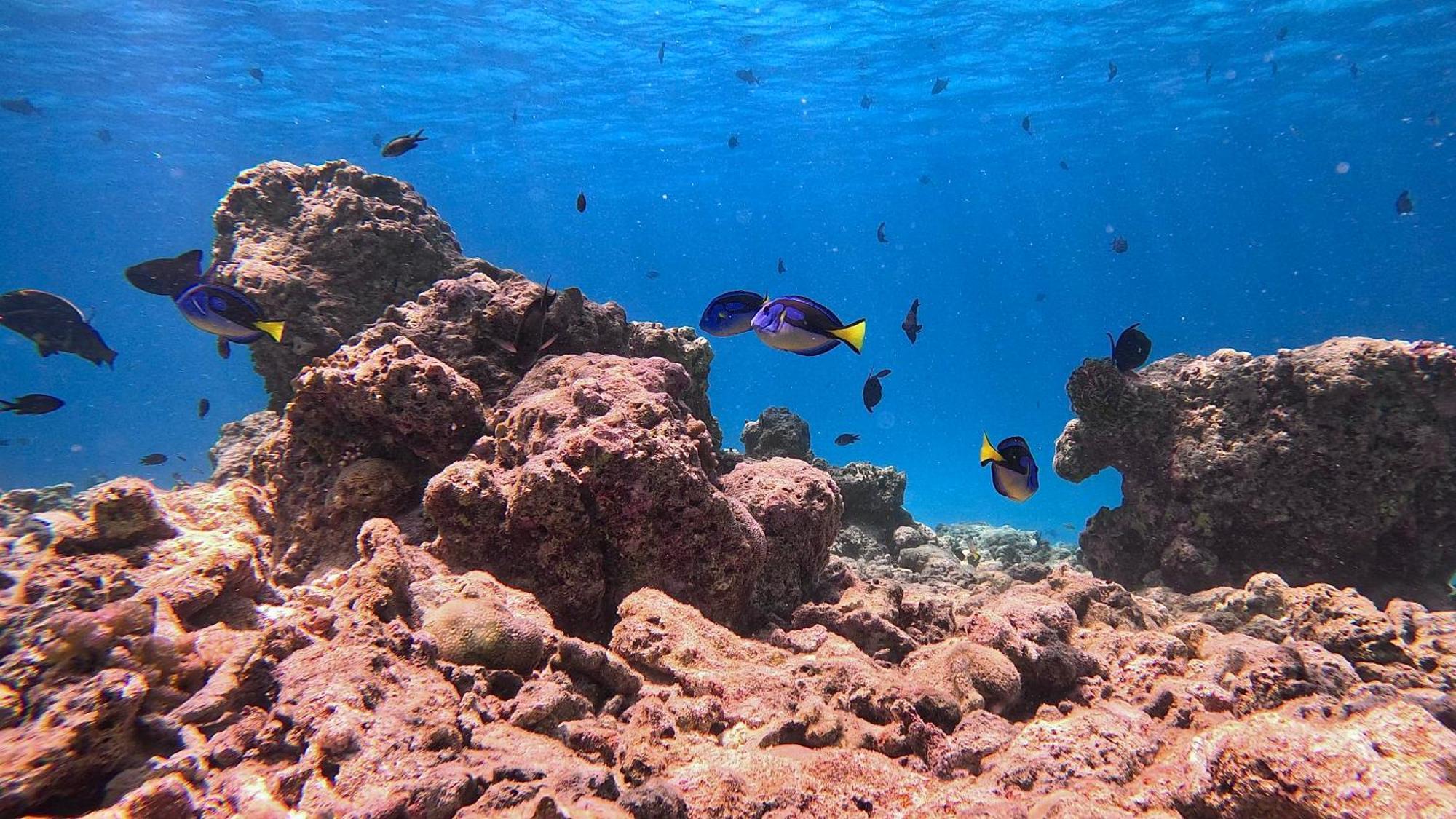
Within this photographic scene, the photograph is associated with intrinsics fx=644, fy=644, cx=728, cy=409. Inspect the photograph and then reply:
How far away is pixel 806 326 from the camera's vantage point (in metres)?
4.07

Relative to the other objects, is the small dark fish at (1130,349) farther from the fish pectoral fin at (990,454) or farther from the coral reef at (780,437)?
the coral reef at (780,437)

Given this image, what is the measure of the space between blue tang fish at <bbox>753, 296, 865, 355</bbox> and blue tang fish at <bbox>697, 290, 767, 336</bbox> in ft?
2.60

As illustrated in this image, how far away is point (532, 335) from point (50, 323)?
5.09m

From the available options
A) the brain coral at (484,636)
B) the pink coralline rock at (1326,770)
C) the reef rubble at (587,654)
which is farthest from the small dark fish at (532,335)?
the pink coralline rock at (1326,770)

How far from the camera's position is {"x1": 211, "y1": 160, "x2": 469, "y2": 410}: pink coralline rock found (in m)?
6.78

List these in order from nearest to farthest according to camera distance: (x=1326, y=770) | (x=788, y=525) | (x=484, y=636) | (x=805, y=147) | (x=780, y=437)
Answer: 1. (x=1326, y=770)
2. (x=484, y=636)
3. (x=788, y=525)
4. (x=780, y=437)
5. (x=805, y=147)

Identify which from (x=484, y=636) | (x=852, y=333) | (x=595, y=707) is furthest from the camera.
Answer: (x=852, y=333)

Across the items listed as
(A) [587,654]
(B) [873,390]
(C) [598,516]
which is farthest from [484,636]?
(B) [873,390]

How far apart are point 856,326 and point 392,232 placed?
5.82m

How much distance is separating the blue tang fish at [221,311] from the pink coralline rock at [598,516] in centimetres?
239

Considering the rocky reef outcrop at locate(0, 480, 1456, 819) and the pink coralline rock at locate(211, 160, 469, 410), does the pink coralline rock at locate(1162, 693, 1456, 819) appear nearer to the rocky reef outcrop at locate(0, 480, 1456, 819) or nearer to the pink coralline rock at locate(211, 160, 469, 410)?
the rocky reef outcrop at locate(0, 480, 1456, 819)

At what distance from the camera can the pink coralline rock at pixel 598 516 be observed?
10.8ft

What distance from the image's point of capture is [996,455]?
15.3 ft

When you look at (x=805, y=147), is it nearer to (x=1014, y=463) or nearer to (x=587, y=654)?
(x=1014, y=463)
